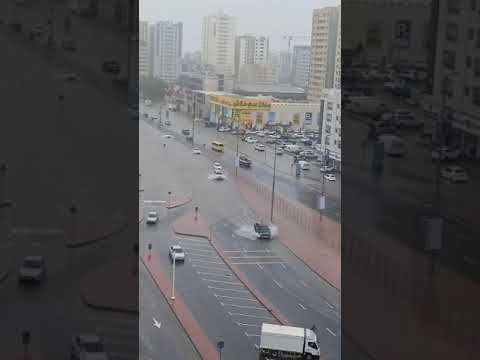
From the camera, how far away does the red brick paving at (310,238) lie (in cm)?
246

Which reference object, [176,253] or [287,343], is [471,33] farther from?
[176,253]

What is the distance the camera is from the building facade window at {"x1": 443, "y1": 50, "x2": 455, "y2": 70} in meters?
1.53

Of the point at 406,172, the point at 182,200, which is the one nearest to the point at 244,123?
the point at 182,200

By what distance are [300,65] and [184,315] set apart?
131 centimetres

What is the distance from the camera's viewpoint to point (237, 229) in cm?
261

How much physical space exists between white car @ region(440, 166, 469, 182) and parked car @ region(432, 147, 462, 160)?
0.03m
